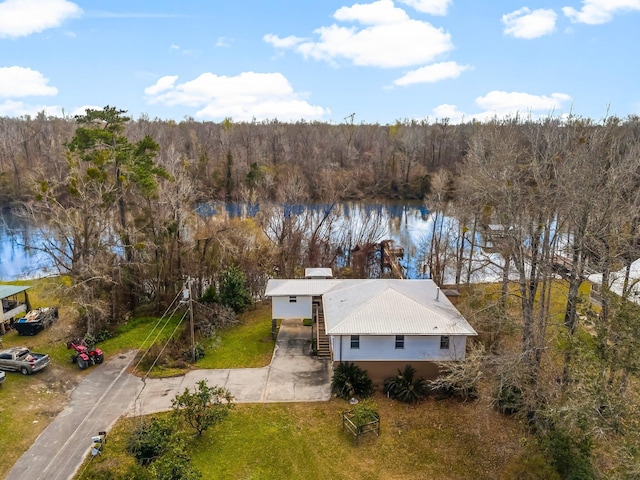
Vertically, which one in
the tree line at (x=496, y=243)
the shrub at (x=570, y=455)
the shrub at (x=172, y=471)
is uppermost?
the tree line at (x=496, y=243)

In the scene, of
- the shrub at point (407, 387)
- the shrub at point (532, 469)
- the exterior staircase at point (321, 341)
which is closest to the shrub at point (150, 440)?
the exterior staircase at point (321, 341)

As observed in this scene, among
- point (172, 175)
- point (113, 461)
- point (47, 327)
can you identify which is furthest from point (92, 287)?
point (113, 461)

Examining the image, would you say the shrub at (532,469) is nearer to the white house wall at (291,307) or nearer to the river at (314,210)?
the white house wall at (291,307)

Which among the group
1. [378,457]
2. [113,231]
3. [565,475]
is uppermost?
[113,231]

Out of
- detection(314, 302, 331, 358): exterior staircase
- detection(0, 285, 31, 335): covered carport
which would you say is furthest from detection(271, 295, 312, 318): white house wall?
detection(0, 285, 31, 335): covered carport

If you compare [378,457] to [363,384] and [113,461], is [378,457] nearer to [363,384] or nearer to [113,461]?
[363,384]

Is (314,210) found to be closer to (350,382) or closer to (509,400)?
(350,382)
